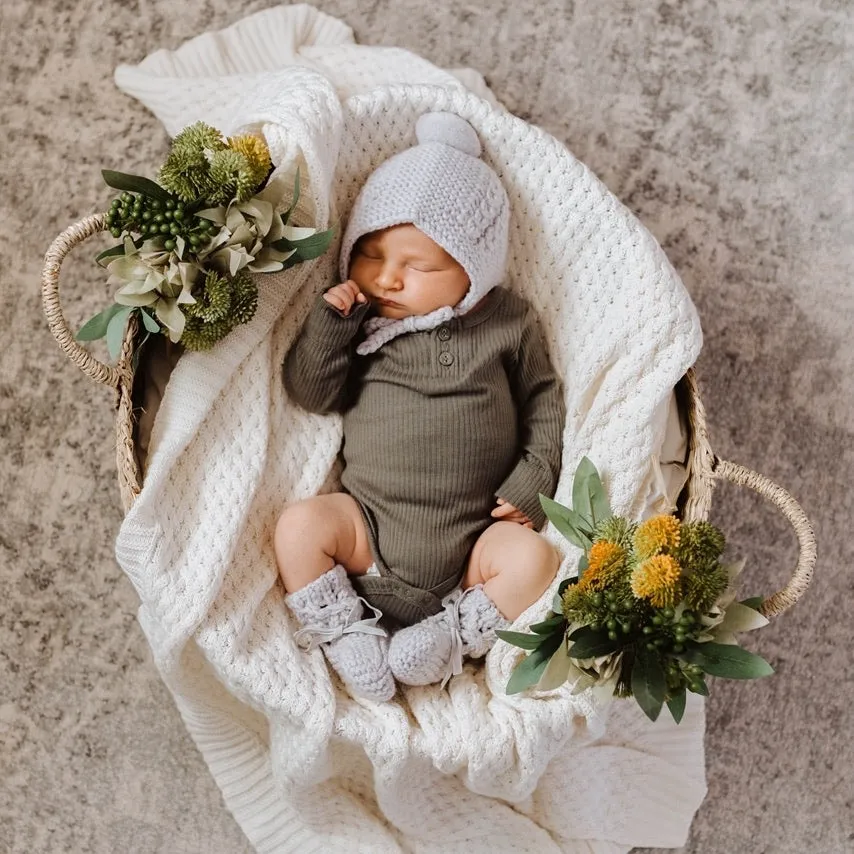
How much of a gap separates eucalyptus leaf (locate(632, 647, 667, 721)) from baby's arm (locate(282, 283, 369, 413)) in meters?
0.55

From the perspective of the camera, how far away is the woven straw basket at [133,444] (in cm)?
110

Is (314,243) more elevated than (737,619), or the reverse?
(314,243)

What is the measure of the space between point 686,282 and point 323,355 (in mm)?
638

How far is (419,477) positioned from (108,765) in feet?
2.17

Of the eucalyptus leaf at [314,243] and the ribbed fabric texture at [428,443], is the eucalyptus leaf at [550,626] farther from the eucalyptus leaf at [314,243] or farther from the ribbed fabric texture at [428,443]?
the eucalyptus leaf at [314,243]

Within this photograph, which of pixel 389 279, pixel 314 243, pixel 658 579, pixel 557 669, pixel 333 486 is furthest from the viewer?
pixel 333 486

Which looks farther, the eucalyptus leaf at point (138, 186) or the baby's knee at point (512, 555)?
the baby's knee at point (512, 555)

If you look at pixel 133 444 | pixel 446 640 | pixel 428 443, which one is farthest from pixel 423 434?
pixel 133 444

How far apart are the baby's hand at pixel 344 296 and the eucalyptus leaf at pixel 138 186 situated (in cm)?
26

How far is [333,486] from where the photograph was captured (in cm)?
135

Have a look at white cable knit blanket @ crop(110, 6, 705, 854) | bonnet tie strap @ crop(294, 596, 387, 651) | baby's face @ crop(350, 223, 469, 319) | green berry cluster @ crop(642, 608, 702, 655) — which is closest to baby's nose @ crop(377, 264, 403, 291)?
baby's face @ crop(350, 223, 469, 319)

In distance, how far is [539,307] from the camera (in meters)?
1.38

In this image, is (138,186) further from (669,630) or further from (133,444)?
(669,630)

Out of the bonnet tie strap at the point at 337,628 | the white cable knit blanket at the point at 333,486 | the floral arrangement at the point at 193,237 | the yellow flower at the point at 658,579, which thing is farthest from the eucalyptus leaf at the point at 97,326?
the yellow flower at the point at 658,579
